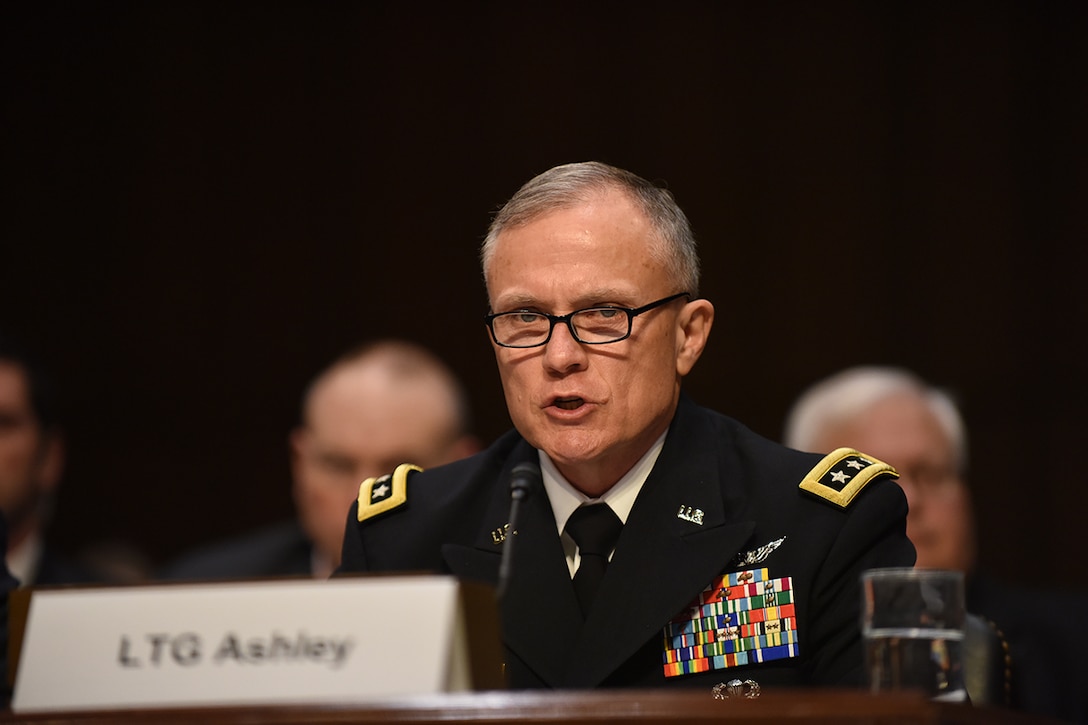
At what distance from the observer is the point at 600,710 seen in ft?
4.11

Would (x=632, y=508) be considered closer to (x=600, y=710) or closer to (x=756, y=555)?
(x=756, y=555)

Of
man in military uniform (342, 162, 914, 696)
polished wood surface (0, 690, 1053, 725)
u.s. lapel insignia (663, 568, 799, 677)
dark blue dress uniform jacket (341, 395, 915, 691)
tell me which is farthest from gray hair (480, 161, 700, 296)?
polished wood surface (0, 690, 1053, 725)

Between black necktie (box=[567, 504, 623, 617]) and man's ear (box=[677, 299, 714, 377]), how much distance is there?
26 cm

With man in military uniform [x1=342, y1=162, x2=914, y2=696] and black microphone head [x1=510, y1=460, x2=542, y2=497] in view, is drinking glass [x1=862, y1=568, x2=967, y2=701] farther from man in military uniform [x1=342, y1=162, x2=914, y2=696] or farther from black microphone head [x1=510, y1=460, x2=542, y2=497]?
black microphone head [x1=510, y1=460, x2=542, y2=497]

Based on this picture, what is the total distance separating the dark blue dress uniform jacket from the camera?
1.96 metres

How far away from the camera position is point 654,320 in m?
2.10

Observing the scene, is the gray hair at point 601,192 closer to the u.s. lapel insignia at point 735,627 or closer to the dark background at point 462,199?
the u.s. lapel insignia at point 735,627

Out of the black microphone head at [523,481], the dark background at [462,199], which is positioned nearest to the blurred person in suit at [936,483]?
the dark background at [462,199]

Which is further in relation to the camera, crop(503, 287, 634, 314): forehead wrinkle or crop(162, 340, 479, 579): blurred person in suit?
crop(162, 340, 479, 579): blurred person in suit

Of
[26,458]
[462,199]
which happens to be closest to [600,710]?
[26,458]

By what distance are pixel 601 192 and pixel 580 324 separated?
209 millimetres

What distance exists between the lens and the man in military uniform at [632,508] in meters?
1.97

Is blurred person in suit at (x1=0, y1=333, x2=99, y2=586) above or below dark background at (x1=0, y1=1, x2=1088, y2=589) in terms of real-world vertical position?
below

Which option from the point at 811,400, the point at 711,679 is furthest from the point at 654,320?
the point at 811,400
